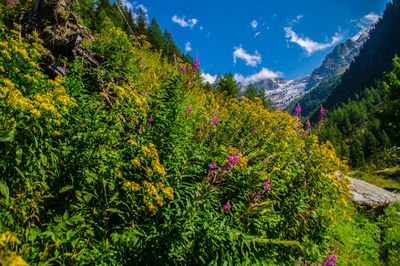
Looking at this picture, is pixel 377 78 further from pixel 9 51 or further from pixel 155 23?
pixel 9 51

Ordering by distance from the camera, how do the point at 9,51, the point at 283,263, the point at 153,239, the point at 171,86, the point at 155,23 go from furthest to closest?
the point at 155,23 < the point at 171,86 < the point at 283,263 < the point at 9,51 < the point at 153,239

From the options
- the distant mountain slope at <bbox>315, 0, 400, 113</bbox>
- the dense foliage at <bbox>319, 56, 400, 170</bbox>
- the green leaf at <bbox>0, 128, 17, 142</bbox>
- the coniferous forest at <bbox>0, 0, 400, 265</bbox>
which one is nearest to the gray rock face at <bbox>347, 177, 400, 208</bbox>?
the coniferous forest at <bbox>0, 0, 400, 265</bbox>

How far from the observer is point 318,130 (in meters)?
4.95

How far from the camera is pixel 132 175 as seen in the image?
231 cm

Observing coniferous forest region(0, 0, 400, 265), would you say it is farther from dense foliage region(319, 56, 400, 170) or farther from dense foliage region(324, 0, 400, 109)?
dense foliage region(324, 0, 400, 109)

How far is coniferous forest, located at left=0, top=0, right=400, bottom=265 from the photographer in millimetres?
1654

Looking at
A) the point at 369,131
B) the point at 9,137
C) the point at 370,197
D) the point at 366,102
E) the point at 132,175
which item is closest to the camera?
the point at 9,137

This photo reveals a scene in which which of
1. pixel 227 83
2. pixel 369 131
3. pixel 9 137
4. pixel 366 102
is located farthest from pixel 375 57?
pixel 9 137

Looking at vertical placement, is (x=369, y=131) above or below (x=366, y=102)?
below

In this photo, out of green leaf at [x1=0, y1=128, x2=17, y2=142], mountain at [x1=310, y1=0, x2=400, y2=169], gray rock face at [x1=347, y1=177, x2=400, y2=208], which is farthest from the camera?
mountain at [x1=310, y1=0, x2=400, y2=169]

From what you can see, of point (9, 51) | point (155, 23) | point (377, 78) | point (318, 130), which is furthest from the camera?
point (377, 78)

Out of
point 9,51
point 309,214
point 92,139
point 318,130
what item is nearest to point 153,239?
point 92,139

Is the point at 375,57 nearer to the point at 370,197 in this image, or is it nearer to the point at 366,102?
the point at 366,102

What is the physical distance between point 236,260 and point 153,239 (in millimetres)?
984
